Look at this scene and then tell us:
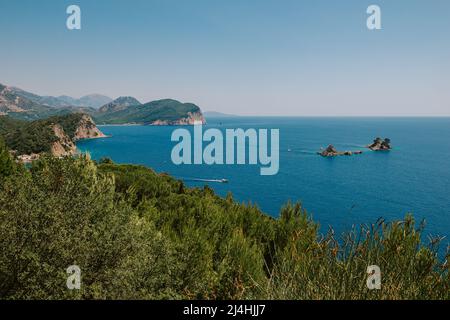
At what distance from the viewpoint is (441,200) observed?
6781 centimetres

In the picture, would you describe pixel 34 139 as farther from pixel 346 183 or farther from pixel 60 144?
pixel 346 183

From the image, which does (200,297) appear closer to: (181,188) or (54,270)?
(54,270)

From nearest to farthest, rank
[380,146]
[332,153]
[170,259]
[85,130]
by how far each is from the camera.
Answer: [170,259] → [332,153] → [380,146] → [85,130]

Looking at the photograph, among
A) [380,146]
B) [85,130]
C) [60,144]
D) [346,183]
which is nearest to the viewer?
[346,183]

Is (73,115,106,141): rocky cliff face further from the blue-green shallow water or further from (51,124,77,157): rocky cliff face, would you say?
the blue-green shallow water

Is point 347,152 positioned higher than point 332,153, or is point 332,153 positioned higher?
point 347,152

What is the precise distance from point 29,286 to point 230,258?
25.5 ft

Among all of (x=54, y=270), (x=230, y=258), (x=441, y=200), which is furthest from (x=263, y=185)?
(x=54, y=270)

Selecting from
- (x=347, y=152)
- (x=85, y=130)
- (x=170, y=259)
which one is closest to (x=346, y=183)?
(x=347, y=152)

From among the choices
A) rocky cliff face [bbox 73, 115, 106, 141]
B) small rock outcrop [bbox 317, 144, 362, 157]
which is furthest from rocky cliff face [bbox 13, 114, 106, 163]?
small rock outcrop [bbox 317, 144, 362, 157]

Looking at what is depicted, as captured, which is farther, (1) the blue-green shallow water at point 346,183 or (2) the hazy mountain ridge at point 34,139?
(2) the hazy mountain ridge at point 34,139

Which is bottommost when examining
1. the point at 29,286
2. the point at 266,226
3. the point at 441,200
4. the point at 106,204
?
the point at 441,200

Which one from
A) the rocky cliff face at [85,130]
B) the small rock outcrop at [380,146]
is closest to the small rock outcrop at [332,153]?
the small rock outcrop at [380,146]

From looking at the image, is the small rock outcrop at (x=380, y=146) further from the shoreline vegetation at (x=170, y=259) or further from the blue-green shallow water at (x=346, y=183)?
the shoreline vegetation at (x=170, y=259)
